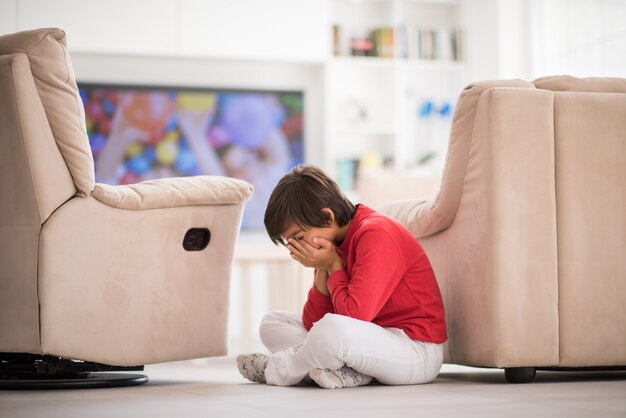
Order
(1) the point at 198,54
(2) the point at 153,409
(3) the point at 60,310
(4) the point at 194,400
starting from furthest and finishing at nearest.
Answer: (1) the point at 198,54 → (3) the point at 60,310 → (4) the point at 194,400 → (2) the point at 153,409

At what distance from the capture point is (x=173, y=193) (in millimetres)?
2152

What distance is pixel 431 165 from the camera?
5.82 meters

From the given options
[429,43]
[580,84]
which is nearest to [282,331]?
[580,84]

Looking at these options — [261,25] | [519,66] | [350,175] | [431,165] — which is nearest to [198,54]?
[261,25]

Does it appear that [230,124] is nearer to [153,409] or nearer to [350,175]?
[350,175]

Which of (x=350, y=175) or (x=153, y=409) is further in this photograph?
(x=350, y=175)

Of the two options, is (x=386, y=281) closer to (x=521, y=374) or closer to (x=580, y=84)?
(x=521, y=374)

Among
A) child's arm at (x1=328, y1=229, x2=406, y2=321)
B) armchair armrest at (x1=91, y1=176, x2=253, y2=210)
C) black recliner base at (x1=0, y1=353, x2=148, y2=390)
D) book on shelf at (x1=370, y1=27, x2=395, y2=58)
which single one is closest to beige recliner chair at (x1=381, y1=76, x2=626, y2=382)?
child's arm at (x1=328, y1=229, x2=406, y2=321)

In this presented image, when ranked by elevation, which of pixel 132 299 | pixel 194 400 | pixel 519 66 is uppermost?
pixel 519 66

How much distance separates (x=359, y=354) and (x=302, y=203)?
0.37 m

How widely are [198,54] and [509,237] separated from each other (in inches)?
148

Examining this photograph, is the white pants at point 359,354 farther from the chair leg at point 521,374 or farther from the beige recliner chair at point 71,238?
the beige recliner chair at point 71,238

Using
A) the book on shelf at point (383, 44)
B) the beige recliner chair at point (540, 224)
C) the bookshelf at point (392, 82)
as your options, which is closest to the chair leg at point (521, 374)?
the beige recliner chair at point (540, 224)

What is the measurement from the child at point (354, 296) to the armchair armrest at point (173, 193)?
22 centimetres
